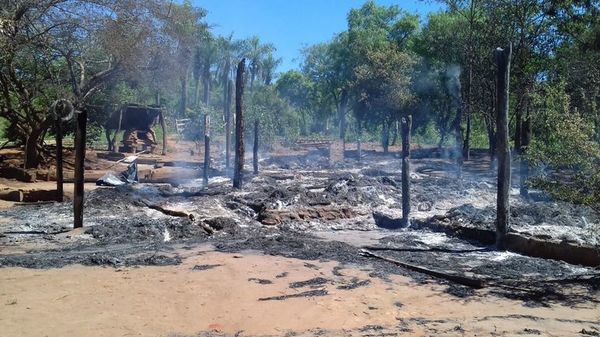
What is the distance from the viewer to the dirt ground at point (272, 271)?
6.30 m

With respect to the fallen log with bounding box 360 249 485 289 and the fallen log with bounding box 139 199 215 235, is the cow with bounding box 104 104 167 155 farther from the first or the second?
the fallen log with bounding box 360 249 485 289

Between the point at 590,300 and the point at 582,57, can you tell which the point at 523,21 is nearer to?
the point at 582,57

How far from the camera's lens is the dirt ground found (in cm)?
630

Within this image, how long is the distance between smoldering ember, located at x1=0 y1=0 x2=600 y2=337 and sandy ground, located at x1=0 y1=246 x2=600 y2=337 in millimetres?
39

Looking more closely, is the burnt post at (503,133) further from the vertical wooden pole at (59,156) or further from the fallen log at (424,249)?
the vertical wooden pole at (59,156)

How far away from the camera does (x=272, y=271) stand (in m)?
8.82

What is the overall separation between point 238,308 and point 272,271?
6.56 ft

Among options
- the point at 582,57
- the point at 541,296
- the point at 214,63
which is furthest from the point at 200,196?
the point at 214,63

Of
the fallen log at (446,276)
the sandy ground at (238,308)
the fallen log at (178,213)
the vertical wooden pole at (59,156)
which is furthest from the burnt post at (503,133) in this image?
the vertical wooden pole at (59,156)

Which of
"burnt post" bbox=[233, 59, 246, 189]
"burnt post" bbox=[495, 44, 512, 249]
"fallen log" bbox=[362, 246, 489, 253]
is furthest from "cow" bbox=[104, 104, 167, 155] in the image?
"burnt post" bbox=[495, 44, 512, 249]

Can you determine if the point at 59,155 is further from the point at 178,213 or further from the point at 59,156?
the point at 178,213

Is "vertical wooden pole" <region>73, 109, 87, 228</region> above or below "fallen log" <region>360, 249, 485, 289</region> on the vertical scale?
above

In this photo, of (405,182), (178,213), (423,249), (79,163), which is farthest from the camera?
(405,182)

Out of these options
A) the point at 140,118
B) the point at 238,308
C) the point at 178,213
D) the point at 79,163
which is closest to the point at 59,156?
the point at 79,163
